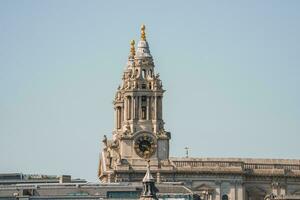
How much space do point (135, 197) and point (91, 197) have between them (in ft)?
17.3

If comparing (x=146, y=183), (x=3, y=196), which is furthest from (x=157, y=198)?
(x=3, y=196)

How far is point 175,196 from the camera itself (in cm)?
18762

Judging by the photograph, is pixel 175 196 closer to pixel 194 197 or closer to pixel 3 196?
pixel 194 197

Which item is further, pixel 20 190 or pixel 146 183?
pixel 20 190

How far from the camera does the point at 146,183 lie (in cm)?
17188

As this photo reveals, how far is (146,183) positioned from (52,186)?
62.7 ft

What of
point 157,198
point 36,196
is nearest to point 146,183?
point 157,198

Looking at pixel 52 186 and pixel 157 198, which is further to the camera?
pixel 52 186

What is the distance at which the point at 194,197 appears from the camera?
189875 mm

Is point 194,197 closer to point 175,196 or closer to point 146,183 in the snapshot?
point 175,196

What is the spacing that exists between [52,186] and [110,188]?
5.95m

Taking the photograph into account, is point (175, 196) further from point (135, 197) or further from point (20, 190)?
point (20, 190)

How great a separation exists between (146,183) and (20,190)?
18.9 m

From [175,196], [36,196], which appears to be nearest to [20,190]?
[36,196]
